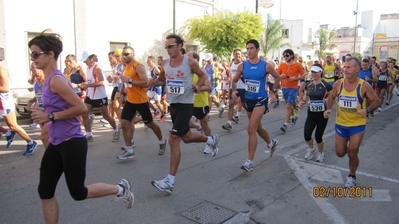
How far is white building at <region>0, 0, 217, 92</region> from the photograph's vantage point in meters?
14.0

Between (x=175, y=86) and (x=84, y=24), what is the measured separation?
42.5 feet

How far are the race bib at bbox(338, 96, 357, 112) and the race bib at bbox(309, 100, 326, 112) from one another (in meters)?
1.13

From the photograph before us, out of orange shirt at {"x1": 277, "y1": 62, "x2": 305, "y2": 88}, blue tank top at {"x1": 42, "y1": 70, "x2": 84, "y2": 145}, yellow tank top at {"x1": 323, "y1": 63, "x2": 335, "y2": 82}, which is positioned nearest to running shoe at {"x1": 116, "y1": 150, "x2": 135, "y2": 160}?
blue tank top at {"x1": 42, "y1": 70, "x2": 84, "y2": 145}

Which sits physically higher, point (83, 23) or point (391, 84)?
point (83, 23)

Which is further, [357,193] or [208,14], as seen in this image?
[208,14]

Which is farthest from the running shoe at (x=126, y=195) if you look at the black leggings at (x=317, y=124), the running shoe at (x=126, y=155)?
the black leggings at (x=317, y=124)

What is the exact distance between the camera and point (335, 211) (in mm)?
4109

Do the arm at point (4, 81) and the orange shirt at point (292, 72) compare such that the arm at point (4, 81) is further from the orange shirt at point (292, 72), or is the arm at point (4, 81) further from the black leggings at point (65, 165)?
the orange shirt at point (292, 72)

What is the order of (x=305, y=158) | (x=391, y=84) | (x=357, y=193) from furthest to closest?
(x=391, y=84), (x=305, y=158), (x=357, y=193)

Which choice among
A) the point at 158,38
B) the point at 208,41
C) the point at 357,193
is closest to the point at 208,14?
the point at 208,41

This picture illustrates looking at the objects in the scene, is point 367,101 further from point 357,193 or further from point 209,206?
point 209,206

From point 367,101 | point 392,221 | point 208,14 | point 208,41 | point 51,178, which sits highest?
point 208,14

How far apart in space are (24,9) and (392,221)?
14779 millimetres

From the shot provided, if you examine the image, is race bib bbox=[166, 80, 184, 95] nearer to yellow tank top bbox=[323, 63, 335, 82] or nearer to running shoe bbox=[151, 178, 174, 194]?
running shoe bbox=[151, 178, 174, 194]
